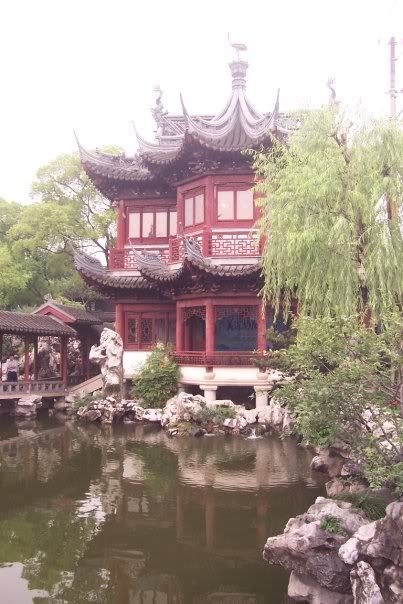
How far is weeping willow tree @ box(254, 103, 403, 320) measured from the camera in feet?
32.4

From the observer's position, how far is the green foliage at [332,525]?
557 centimetres

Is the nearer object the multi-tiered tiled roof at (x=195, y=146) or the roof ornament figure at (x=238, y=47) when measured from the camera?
the multi-tiered tiled roof at (x=195, y=146)

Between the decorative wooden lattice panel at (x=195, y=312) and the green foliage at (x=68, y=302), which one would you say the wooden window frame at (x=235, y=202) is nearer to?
the decorative wooden lattice panel at (x=195, y=312)

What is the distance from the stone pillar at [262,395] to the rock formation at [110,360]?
4.57 meters

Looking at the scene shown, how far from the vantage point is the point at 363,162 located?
10023 mm

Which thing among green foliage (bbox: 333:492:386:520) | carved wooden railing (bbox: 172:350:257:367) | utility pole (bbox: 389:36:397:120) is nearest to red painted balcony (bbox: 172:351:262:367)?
carved wooden railing (bbox: 172:350:257:367)

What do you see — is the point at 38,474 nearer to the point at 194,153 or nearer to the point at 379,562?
the point at 379,562

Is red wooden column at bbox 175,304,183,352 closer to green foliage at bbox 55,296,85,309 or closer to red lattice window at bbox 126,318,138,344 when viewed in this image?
red lattice window at bbox 126,318,138,344

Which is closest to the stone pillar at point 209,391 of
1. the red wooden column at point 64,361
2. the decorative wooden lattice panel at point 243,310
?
the decorative wooden lattice panel at point 243,310

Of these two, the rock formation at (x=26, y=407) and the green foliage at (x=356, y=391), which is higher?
the green foliage at (x=356, y=391)

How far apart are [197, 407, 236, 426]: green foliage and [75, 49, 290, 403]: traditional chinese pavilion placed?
1506 mm

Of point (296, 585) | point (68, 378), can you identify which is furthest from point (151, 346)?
point (296, 585)

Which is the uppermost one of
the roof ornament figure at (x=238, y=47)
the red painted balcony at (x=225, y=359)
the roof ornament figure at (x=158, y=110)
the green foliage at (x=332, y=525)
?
the roof ornament figure at (x=238, y=47)

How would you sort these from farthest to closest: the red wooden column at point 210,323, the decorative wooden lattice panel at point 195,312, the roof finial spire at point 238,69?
the roof finial spire at point 238,69, the decorative wooden lattice panel at point 195,312, the red wooden column at point 210,323
